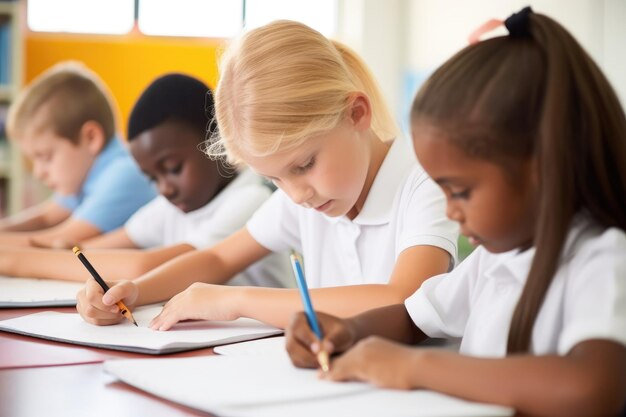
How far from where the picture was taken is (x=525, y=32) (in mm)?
799

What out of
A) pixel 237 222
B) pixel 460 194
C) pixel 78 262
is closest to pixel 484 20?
pixel 237 222

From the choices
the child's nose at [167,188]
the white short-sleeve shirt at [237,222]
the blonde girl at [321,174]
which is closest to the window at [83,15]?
the white short-sleeve shirt at [237,222]

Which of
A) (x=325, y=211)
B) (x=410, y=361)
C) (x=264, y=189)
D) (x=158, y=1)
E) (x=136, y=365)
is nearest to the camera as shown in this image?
(x=410, y=361)

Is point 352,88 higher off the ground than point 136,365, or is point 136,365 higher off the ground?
point 352,88

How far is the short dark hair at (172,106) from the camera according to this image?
1.75 meters

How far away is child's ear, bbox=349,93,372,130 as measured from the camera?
4.17 feet

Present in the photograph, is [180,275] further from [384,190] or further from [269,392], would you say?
[269,392]

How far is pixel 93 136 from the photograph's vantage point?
2527 mm

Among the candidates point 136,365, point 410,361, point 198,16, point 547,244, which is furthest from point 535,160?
point 198,16

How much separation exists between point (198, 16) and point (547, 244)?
5030 mm

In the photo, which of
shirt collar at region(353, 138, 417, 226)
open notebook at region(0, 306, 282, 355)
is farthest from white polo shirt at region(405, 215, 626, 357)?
A: shirt collar at region(353, 138, 417, 226)

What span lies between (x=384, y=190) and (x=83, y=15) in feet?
14.4

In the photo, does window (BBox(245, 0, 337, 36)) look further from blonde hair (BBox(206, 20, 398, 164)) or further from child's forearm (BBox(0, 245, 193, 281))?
blonde hair (BBox(206, 20, 398, 164))

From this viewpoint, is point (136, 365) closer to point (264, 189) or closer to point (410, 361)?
point (410, 361)
